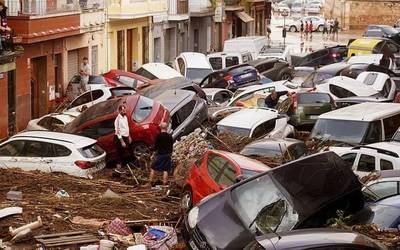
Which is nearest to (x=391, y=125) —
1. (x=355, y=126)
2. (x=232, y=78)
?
(x=355, y=126)

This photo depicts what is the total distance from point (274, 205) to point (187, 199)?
3.29 metres

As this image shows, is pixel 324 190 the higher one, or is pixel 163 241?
pixel 324 190

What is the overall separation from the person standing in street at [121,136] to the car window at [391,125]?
18.7ft

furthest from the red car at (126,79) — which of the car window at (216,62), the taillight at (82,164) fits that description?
the taillight at (82,164)

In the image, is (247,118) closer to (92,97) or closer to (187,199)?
Result: (92,97)

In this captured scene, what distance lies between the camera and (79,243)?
39.2 feet

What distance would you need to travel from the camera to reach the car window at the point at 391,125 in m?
20.9

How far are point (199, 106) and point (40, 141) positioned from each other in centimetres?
539

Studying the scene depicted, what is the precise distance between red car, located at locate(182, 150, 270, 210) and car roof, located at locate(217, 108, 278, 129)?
6.75m

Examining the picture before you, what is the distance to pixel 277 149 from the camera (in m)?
17.6

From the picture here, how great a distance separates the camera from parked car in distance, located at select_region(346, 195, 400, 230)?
11.4 metres

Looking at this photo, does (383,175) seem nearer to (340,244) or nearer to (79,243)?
(79,243)

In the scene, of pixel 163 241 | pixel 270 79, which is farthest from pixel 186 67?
pixel 163 241

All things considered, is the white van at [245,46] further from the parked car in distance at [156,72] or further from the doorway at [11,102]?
Answer: the doorway at [11,102]
